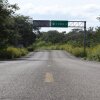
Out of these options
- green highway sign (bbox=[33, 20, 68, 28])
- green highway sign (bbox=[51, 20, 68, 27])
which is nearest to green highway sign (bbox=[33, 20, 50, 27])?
green highway sign (bbox=[33, 20, 68, 28])

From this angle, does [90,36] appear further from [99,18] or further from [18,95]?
[18,95]

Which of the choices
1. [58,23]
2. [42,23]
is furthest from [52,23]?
[42,23]

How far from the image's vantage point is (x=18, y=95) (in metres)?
9.95

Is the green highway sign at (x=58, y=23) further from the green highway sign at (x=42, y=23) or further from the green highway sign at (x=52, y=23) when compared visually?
the green highway sign at (x=42, y=23)

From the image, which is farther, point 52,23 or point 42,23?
point 42,23

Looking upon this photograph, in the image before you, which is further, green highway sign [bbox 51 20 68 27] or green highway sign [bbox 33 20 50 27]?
green highway sign [bbox 33 20 50 27]

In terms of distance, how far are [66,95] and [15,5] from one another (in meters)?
63.9

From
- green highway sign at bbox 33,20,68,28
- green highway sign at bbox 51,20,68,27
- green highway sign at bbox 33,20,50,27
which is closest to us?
green highway sign at bbox 51,20,68,27

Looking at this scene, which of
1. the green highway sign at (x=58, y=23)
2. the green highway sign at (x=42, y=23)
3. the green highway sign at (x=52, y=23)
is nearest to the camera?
the green highway sign at (x=58, y=23)

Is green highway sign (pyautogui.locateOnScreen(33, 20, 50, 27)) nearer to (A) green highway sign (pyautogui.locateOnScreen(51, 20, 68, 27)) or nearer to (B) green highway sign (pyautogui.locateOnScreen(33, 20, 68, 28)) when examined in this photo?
(B) green highway sign (pyautogui.locateOnScreen(33, 20, 68, 28))

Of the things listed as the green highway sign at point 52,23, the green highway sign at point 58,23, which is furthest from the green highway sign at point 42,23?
the green highway sign at point 58,23

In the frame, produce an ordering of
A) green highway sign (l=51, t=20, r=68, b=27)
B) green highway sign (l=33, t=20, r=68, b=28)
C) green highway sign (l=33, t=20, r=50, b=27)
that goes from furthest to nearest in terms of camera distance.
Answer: green highway sign (l=33, t=20, r=50, b=27), green highway sign (l=33, t=20, r=68, b=28), green highway sign (l=51, t=20, r=68, b=27)

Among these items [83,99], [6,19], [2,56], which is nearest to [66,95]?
[83,99]

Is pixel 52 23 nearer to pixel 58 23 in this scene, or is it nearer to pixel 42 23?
pixel 58 23
